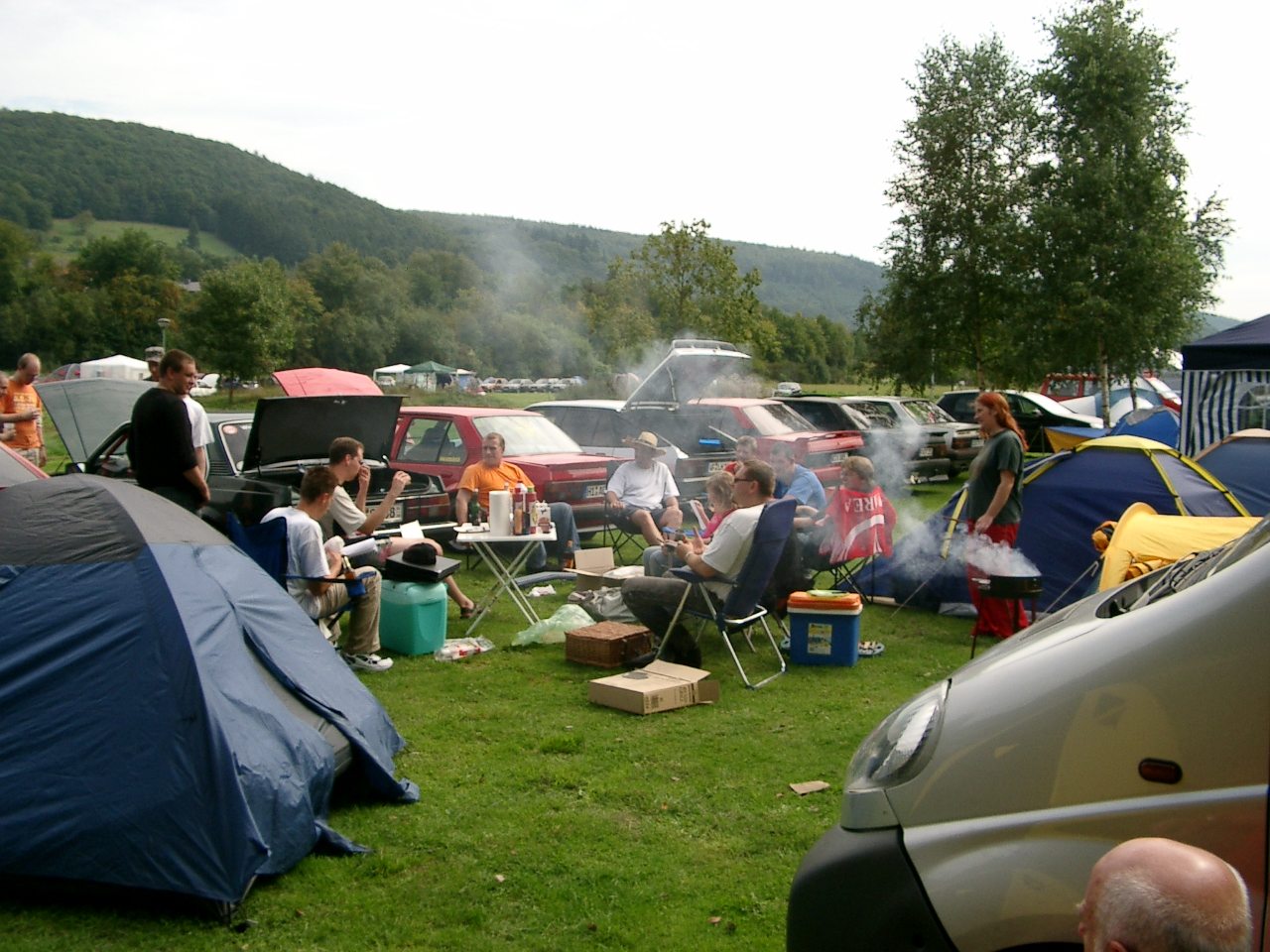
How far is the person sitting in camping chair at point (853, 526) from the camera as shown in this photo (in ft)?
26.1

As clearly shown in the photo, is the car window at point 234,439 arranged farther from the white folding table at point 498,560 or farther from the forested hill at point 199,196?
the forested hill at point 199,196

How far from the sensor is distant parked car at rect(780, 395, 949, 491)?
50.8 feet

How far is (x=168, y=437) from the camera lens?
654cm

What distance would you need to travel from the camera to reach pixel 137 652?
3725mm

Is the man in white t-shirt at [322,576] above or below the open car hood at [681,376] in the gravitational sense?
below

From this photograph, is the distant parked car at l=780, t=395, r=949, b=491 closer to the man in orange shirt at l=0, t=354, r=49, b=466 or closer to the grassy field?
the grassy field

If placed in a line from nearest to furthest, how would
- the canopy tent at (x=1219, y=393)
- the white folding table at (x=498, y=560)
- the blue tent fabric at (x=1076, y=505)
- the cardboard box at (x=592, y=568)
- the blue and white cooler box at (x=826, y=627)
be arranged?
the blue and white cooler box at (x=826, y=627)
the white folding table at (x=498, y=560)
the blue tent fabric at (x=1076, y=505)
the cardboard box at (x=592, y=568)
the canopy tent at (x=1219, y=393)

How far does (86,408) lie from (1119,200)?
715 inches

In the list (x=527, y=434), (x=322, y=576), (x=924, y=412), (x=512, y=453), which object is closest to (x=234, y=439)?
(x=512, y=453)

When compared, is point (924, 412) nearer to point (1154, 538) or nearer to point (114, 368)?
point (1154, 538)

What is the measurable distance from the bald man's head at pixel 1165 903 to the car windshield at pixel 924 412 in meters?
16.1

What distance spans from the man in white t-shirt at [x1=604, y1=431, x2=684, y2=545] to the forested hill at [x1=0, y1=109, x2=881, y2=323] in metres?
87.2

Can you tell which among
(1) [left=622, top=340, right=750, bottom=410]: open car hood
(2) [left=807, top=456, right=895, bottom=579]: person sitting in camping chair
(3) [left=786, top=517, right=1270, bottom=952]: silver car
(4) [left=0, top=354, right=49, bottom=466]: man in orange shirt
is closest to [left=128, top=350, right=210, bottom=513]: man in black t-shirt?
(2) [left=807, top=456, right=895, bottom=579]: person sitting in camping chair

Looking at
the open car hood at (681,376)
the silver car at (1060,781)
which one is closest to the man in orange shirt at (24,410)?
the open car hood at (681,376)
